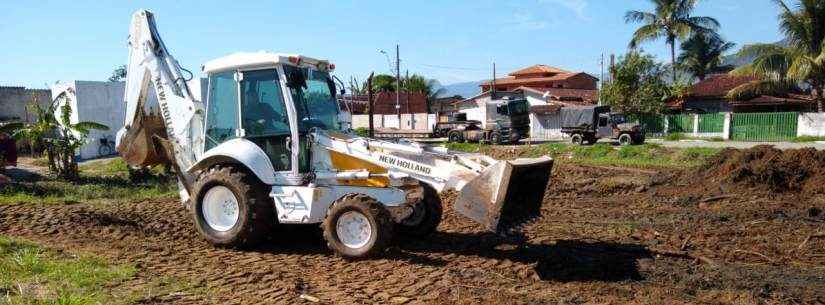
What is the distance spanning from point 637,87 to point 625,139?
1054cm

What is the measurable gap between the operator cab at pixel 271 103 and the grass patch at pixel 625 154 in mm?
10941

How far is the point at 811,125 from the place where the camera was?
28703mm

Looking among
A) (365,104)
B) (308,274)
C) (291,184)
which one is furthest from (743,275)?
(365,104)

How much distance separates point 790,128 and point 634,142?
9121 mm

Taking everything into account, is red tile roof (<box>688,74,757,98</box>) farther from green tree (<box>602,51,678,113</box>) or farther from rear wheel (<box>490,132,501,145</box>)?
rear wheel (<box>490,132,501,145</box>)

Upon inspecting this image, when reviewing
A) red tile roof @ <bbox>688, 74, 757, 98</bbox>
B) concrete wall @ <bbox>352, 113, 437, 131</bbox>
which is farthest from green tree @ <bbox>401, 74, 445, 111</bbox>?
red tile roof @ <bbox>688, 74, 757, 98</bbox>

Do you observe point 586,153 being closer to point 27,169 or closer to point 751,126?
point 751,126

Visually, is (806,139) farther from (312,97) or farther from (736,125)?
(312,97)

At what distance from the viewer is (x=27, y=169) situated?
16938 millimetres

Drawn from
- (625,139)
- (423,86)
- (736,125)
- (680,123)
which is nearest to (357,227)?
(625,139)

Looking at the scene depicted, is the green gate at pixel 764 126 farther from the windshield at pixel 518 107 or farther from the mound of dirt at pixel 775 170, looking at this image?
the mound of dirt at pixel 775 170

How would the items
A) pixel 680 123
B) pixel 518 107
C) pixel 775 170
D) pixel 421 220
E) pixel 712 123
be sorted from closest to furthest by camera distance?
pixel 421 220, pixel 775 170, pixel 518 107, pixel 712 123, pixel 680 123

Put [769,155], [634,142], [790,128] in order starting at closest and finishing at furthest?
[769,155] → [634,142] → [790,128]

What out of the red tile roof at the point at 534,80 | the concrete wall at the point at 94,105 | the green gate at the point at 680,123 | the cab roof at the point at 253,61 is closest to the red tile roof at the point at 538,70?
the red tile roof at the point at 534,80
